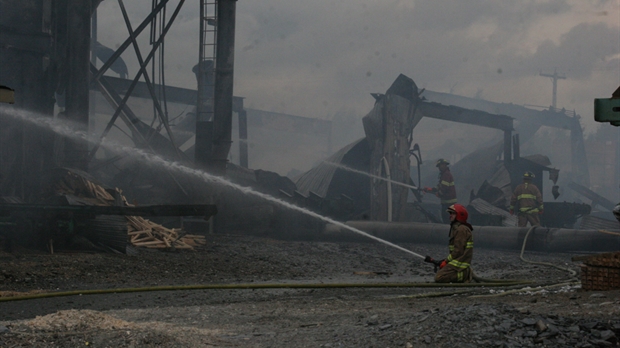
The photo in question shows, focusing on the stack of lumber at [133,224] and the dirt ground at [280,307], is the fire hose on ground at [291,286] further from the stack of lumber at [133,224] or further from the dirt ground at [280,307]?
the stack of lumber at [133,224]

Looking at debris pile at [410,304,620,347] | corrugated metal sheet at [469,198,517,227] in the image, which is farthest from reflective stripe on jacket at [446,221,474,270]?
corrugated metal sheet at [469,198,517,227]

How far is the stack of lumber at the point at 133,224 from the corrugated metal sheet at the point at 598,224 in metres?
11.6

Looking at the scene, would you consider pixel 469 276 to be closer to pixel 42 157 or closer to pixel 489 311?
pixel 489 311

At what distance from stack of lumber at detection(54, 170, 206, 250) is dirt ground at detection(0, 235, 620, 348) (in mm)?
374

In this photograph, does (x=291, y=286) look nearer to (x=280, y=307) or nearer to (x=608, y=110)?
(x=280, y=307)

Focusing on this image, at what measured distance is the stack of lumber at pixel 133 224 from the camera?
37.6ft

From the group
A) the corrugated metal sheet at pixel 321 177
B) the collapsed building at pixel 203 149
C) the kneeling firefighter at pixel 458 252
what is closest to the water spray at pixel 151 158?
the collapsed building at pixel 203 149

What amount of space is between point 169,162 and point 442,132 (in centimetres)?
3652

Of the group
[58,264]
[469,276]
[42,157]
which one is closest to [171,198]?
[42,157]

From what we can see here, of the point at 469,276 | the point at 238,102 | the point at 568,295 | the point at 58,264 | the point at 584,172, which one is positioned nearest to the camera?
the point at 568,295

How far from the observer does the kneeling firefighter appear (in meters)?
7.86

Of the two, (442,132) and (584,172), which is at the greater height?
(442,132)

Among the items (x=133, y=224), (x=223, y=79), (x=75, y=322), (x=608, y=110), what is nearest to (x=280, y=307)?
(x=75, y=322)

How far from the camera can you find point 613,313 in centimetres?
484
